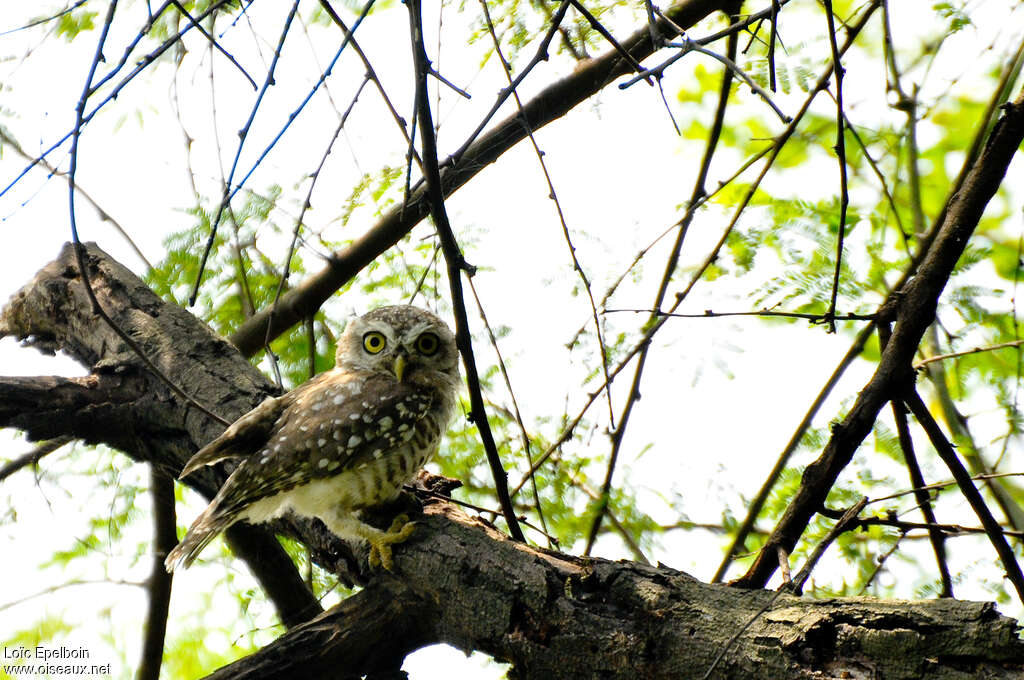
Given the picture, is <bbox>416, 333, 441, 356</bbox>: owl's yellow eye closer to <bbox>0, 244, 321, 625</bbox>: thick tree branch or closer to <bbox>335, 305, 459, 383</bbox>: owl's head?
<bbox>335, 305, 459, 383</bbox>: owl's head

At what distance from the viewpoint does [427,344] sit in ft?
12.8

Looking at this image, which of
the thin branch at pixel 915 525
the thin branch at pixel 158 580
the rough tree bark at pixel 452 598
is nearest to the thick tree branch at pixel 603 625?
the rough tree bark at pixel 452 598

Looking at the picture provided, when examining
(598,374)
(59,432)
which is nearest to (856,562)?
(598,374)

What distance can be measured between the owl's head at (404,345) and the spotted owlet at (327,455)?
0.41 feet

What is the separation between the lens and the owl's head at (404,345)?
3814 mm

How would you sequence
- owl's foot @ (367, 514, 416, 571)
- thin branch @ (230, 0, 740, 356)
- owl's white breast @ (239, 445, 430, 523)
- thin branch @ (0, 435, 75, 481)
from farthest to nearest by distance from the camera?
1. thin branch @ (0, 435, 75, 481)
2. thin branch @ (230, 0, 740, 356)
3. owl's white breast @ (239, 445, 430, 523)
4. owl's foot @ (367, 514, 416, 571)

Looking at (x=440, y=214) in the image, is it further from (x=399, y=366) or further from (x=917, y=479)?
(x=399, y=366)

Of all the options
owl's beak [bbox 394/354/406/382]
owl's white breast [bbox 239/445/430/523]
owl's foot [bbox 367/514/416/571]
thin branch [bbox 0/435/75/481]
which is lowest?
owl's foot [bbox 367/514/416/571]

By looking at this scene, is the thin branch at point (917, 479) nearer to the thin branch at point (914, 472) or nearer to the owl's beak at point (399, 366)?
the thin branch at point (914, 472)

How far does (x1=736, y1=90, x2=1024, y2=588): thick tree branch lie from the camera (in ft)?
7.82

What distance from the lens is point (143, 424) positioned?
3.63 meters

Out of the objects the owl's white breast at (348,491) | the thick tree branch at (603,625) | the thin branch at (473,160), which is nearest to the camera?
the thick tree branch at (603,625)

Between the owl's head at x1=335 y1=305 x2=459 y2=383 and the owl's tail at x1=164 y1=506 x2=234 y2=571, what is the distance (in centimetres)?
91

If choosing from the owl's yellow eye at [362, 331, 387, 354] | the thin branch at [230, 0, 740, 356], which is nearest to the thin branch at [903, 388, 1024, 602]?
the thin branch at [230, 0, 740, 356]
